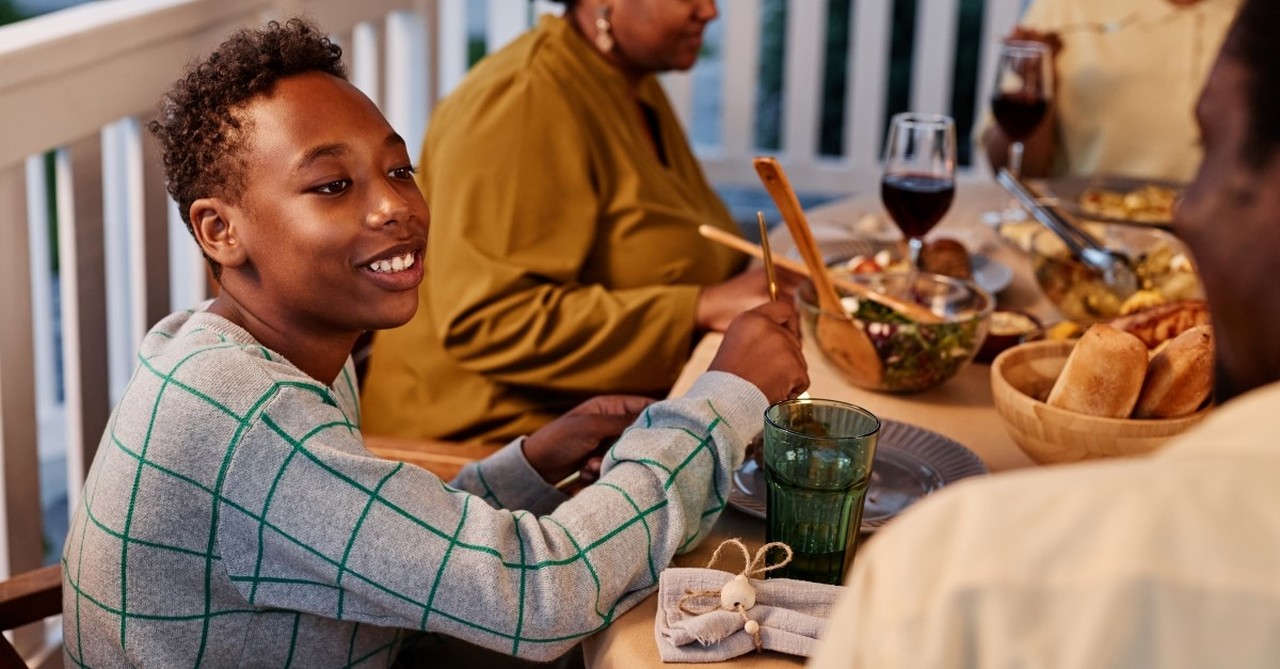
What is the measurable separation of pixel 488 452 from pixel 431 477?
661mm

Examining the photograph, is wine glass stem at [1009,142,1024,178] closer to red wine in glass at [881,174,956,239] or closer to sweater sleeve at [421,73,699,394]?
red wine in glass at [881,174,956,239]

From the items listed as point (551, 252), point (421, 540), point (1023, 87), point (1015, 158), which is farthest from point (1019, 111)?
point (421, 540)

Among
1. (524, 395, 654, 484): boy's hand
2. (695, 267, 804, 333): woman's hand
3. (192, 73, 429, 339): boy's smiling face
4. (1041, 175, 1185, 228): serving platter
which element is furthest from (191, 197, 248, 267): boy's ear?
(1041, 175, 1185, 228): serving platter

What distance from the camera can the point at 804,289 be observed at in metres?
1.68

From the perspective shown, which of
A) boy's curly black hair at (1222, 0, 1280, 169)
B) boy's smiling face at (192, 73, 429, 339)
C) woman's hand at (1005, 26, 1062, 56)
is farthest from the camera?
woman's hand at (1005, 26, 1062, 56)

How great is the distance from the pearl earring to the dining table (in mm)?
423

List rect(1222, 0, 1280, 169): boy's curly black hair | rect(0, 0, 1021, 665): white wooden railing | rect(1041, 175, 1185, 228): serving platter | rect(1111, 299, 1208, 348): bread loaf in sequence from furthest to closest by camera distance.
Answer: rect(1041, 175, 1185, 228): serving platter → rect(0, 0, 1021, 665): white wooden railing → rect(1111, 299, 1208, 348): bread loaf → rect(1222, 0, 1280, 169): boy's curly black hair

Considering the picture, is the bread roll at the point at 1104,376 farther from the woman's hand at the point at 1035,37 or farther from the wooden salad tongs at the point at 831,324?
the woman's hand at the point at 1035,37

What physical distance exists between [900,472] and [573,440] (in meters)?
0.36

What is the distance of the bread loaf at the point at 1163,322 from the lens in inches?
56.9

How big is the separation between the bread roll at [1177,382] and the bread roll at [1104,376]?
2 cm

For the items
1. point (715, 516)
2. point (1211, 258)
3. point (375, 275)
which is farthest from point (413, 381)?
point (1211, 258)

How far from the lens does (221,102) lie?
4.14 ft

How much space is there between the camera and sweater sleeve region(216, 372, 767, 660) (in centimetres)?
109
